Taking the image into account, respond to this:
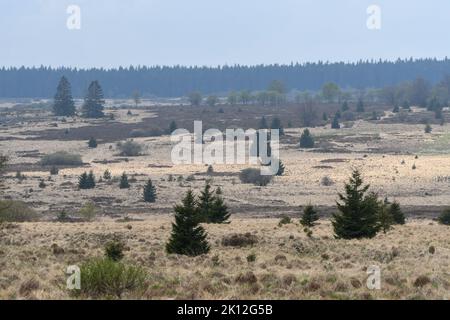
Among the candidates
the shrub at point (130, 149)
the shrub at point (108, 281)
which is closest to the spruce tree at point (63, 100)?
the shrub at point (130, 149)

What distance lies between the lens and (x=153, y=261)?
72.2 feet

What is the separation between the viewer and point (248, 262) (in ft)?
70.4

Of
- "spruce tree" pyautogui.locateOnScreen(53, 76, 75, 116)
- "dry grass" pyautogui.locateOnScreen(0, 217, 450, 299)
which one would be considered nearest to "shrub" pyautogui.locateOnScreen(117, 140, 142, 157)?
"spruce tree" pyautogui.locateOnScreen(53, 76, 75, 116)

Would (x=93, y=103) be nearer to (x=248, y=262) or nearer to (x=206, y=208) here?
(x=206, y=208)

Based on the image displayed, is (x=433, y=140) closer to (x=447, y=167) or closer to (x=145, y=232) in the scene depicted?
(x=447, y=167)

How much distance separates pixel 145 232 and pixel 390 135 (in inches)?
3128

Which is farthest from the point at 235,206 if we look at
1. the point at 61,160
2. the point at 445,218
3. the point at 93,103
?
the point at 93,103

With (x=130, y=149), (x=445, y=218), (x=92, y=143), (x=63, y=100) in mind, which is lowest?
(x=130, y=149)

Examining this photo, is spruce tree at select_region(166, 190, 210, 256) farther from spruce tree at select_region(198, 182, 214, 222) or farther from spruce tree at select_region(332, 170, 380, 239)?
spruce tree at select_region(198, 182, 214, 222)

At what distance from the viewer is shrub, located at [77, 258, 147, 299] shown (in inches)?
543

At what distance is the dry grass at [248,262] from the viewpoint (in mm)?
14250

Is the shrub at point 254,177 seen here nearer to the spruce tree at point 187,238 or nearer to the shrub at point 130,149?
the shrub at point 130,149

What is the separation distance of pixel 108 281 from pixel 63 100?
124 meters

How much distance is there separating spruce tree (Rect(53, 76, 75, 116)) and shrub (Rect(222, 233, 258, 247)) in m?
109
